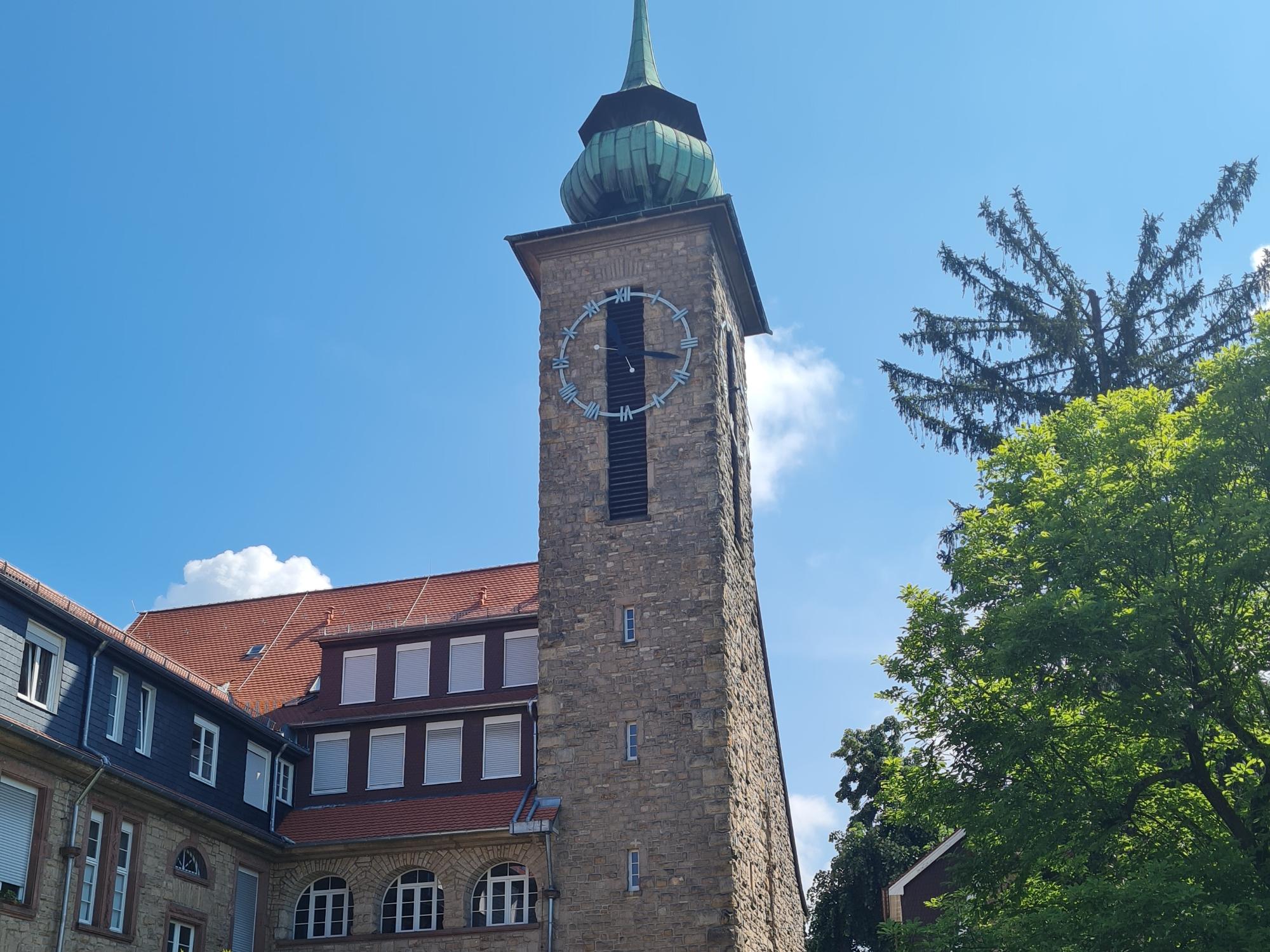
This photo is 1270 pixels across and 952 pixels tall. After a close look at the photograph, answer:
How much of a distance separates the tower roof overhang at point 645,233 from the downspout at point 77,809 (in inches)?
490

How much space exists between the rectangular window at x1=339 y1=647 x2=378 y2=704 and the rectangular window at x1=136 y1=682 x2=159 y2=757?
17.8 ft

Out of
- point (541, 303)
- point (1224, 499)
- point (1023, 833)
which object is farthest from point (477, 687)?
point (1224, 499)

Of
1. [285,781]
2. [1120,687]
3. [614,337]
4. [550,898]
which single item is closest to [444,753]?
[285,781]

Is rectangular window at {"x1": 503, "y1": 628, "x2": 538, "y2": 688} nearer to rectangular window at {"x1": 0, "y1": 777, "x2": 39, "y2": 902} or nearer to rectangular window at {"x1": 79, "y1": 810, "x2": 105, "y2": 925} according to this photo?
rectangular window at {"x1": 79, "y1": 810, "x2": 105, "y2": 925}

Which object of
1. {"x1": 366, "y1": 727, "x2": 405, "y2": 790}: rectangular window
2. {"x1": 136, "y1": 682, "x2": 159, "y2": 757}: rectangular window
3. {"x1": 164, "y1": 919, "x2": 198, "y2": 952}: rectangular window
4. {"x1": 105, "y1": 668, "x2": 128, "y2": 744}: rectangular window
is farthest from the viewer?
{"x1": 366, "y1": 727, "x2": 405, "y2": 790}: rectangular window

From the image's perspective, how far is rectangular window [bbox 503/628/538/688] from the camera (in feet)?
95.9

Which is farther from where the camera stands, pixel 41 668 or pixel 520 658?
pixel 520 658

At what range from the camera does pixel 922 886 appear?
32438mm

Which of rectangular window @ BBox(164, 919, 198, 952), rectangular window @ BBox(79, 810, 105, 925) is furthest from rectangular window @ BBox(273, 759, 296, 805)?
rectangular window @ BBox(79, 810, 105, 925)

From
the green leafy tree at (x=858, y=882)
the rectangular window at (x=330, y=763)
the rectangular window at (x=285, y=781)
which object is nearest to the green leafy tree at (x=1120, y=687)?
the rectangular window at (x=330, y=763)

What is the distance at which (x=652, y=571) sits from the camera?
2728cm

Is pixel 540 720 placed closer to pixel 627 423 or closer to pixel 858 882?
pixel 627 423

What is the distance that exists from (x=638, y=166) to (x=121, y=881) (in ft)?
58.7

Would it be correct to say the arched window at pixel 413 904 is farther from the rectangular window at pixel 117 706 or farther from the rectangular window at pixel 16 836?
the rectangular window at pixel 16 836
